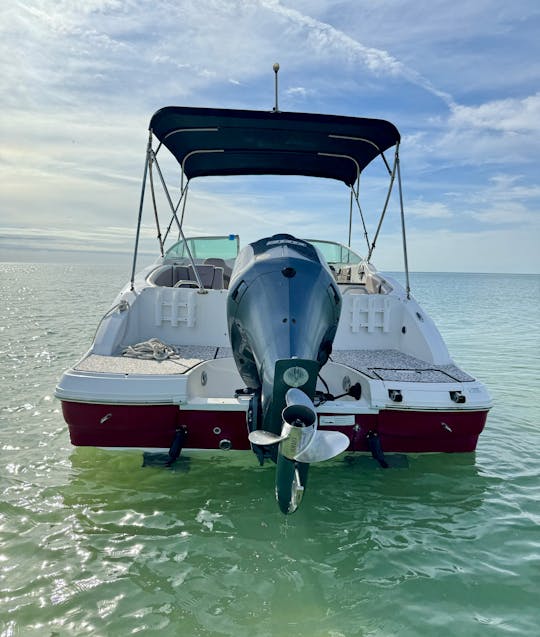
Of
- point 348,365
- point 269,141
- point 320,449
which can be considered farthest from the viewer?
point 269,141

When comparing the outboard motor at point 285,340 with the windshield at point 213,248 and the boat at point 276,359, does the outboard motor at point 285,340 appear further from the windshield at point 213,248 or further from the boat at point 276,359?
the windshield at point 213,248

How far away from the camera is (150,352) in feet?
15.9

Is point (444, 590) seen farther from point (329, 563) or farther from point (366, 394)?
point (366, 394)

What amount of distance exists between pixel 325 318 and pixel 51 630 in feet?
7.65

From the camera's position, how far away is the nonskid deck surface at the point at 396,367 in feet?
14.0

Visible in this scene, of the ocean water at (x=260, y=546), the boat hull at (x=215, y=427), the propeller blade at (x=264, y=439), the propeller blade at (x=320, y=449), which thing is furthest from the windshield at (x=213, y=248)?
the propeller blade at (x=320, y=449)

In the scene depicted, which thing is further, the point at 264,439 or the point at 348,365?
A: the point at 348,365

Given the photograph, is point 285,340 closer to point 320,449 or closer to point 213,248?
point 320,449

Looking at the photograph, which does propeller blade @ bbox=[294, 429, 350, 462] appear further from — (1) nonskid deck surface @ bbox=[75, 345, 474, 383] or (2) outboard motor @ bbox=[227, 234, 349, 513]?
(1) nonskid deck surface @ bbox=[75, 345, 474, 383]

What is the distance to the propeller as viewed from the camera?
91.4 inches

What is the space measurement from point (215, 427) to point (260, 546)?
985mm

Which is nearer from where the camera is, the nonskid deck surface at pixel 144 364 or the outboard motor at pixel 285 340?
the outboard motor at pixel 285 340

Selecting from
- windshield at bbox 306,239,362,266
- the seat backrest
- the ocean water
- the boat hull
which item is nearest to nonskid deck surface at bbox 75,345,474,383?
the boat hull

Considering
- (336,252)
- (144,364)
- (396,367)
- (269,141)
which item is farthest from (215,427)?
(336,252)
